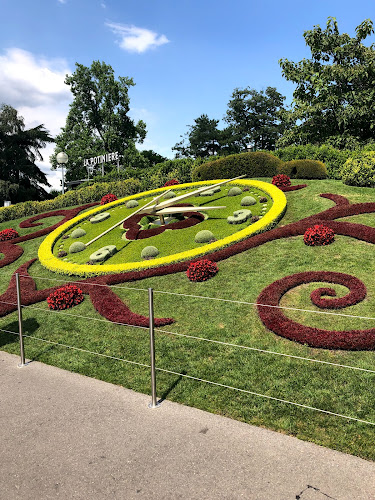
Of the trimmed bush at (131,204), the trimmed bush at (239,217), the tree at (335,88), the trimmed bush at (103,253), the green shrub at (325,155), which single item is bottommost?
the trimmed bush at (103,253)

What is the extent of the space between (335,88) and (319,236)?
27.0 m


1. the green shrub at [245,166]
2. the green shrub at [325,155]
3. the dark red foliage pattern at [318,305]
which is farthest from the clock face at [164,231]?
the green shrub at [325,155]

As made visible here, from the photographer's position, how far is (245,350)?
28.2 ft

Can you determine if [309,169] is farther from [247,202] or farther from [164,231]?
[164,231]

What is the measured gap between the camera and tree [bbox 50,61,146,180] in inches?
2203

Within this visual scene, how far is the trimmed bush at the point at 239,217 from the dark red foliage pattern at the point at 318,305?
19.5ft

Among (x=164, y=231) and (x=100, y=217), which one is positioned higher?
(x=100, y=217)

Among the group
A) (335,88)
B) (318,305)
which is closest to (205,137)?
(335,88)

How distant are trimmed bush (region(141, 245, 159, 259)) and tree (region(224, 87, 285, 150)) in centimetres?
5687

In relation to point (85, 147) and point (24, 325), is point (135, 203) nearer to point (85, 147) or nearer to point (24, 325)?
point (24, 325)

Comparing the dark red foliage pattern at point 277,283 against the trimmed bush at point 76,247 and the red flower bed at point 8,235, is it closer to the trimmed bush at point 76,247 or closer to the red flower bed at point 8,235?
the trimmed bush at point 76,247

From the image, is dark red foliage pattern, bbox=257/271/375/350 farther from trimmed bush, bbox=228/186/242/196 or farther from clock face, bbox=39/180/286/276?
trimmed bush, bbox=228/186/242/196

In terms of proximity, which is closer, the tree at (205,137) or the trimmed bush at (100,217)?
the trimmed bush at (100,217)

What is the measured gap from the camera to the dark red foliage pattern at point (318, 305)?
804 cm
